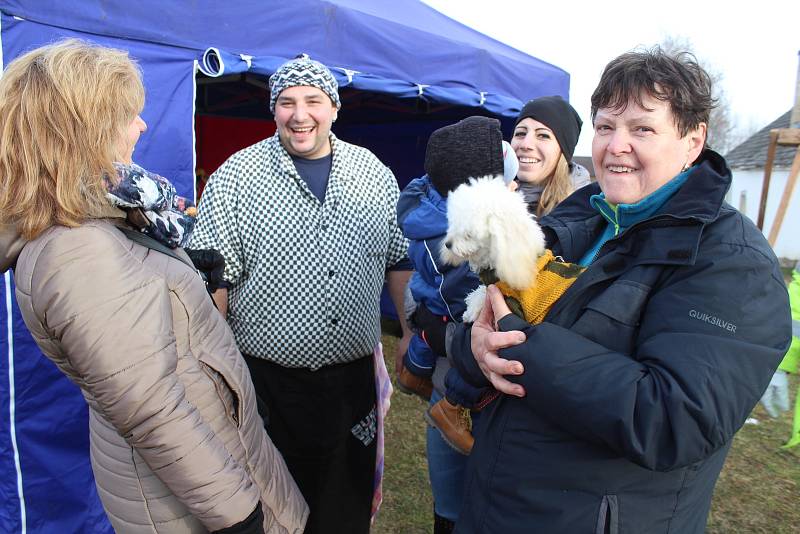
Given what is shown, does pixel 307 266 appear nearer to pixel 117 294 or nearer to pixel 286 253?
pixel 286 253

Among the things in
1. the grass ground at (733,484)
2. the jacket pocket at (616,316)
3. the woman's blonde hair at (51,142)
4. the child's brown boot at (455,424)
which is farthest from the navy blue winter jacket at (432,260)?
the grass ground at (733,484)

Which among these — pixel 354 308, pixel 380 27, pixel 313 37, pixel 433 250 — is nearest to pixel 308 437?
pixel 354 308

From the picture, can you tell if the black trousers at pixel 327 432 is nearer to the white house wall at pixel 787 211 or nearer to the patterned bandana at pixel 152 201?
the patterned bandana at pixel 152 201

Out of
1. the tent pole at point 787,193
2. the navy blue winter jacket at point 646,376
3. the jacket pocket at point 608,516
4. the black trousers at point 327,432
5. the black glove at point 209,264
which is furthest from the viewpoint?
the tent pole at point 787,193

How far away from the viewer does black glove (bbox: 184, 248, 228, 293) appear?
6.39 feet

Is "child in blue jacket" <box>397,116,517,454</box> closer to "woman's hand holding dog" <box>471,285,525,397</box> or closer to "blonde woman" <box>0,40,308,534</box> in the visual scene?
"woman's hand holding dog" <box>471,285,525,397</box>

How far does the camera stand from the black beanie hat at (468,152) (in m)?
1.71

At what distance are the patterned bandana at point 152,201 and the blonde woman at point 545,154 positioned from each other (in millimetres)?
1536

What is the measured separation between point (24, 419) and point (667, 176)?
2900mm

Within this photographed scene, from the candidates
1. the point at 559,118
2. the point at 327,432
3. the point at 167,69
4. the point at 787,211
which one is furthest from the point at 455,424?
the point at 787,211

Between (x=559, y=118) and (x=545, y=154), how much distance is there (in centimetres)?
19

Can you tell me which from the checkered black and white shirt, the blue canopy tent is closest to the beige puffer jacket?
the checkered black and white shirt

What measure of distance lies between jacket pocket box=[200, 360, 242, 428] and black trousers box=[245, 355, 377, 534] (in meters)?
0.82

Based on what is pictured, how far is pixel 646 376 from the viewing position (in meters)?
0.99
